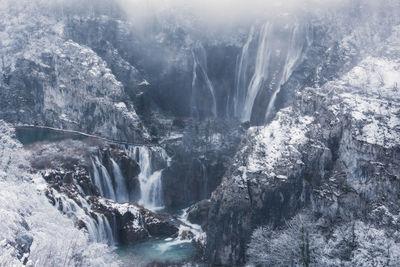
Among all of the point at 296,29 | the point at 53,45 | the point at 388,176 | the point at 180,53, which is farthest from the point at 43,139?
the point at 388,176

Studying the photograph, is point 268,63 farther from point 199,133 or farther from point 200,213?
point 200,213

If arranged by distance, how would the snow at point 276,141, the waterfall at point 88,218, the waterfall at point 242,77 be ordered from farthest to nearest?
the waterfall at point 242,77
the waterfall at point 88,218
the snow at point 276,141

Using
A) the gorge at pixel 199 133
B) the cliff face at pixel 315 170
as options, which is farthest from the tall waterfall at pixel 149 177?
the cliff face at pixel 315 170

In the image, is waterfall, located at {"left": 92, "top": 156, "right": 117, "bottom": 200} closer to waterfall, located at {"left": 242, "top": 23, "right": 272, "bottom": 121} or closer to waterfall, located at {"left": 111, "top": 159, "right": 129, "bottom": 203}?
waterfall, located at {"left": 111, "top": 159, "right": 129, "bottom": 203}

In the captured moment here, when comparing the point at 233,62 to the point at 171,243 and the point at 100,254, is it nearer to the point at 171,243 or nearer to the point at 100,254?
the point at 171,243

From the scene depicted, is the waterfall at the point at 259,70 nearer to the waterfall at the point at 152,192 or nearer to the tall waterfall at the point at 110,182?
the waterfall at the point at 152,192

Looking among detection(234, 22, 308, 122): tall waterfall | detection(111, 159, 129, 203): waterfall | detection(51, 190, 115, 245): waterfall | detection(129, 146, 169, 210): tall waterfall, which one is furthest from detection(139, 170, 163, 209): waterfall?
detection(234, 22, 308, 122): tall waterfall

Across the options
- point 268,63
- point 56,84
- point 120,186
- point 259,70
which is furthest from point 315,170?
point 56,84
